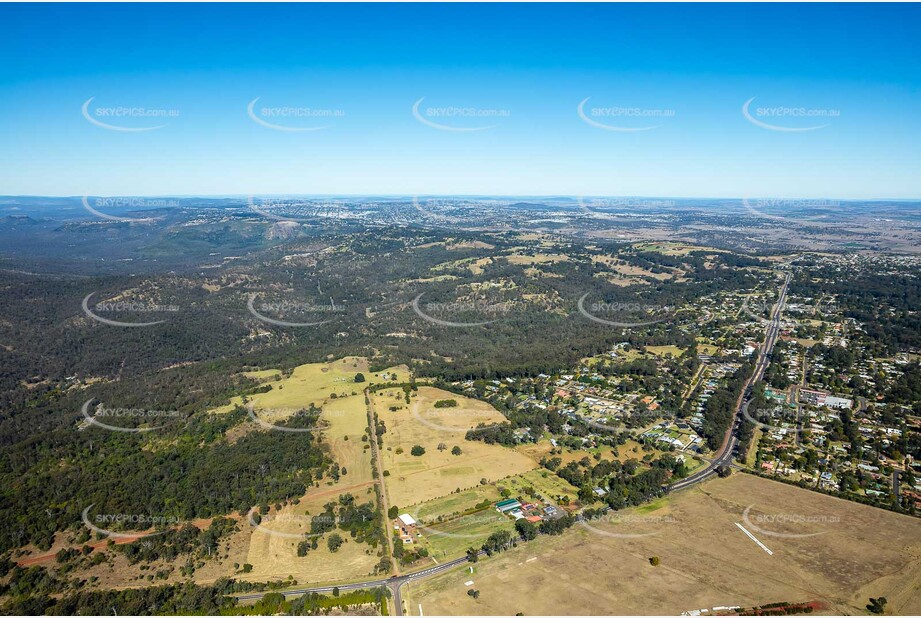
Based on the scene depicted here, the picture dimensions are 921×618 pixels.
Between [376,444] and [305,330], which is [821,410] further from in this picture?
[305,330]

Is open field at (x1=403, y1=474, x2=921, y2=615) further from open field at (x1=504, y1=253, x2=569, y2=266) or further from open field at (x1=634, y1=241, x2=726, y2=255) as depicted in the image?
open field at (x1=634, y1=241, x2=726, y2=255)

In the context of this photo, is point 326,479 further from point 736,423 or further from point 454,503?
point 736,423

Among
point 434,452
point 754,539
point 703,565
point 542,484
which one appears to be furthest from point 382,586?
point 754,539

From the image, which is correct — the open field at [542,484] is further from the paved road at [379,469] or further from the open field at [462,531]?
the paved road at [379,469]

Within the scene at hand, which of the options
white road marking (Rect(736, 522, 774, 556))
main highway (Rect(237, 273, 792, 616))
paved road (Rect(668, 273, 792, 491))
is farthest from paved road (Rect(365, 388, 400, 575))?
white road marking (Rect(736, 522, 774, 556))

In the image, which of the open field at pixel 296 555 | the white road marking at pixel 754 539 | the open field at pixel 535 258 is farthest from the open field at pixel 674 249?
the open field at pixel 296 555

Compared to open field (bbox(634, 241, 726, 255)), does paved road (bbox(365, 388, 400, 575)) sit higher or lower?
lower
